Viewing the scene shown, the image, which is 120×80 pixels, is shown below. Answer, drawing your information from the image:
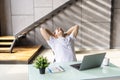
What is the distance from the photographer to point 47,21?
641 centimetres

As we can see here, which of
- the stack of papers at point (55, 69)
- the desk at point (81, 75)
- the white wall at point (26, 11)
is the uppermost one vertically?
the white wall at point (26, 11)

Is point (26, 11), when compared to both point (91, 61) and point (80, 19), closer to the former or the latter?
point (80, 19)

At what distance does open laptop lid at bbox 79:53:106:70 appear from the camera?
2.36 meters

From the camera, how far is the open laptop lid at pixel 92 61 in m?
2.36

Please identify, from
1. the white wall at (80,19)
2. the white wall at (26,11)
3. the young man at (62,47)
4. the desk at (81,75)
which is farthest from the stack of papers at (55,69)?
the white wall at (80,19)

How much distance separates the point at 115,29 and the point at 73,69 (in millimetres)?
4215

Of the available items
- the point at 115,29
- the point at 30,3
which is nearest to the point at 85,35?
the point at 115,29

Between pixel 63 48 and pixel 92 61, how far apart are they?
1009mm

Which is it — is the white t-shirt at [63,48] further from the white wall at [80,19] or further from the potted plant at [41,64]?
the white wall at [80,19]

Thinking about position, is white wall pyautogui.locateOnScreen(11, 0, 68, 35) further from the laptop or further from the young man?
the laptop

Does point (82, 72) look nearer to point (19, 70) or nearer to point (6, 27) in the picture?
point (19, 70)

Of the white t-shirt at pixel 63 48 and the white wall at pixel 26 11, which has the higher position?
the white wall at pixel 26 11

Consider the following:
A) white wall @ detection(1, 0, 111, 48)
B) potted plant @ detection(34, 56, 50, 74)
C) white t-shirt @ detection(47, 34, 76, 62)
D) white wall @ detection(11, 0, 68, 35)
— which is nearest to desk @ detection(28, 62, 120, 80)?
potted plant @ detection(34, 56, 50, 74)

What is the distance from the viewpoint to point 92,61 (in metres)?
2.45
